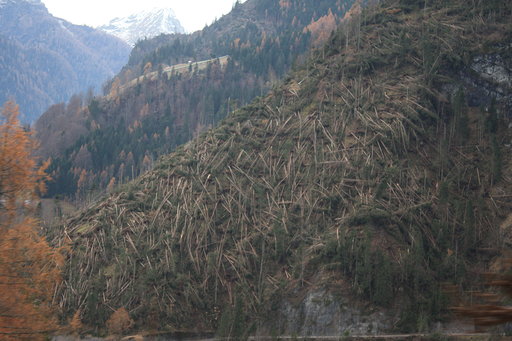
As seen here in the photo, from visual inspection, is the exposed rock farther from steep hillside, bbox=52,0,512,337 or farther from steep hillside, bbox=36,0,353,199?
steep hillside, bbox=36,0,353,199

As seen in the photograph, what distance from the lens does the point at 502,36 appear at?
4853 cm

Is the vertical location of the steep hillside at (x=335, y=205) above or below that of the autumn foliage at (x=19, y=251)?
below

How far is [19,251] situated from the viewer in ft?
38.5

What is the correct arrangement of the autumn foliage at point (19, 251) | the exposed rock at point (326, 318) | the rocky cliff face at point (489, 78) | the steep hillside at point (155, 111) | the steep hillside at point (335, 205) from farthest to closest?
1. the steep hillside at point (155, 111)
2. the rocky cliff face at point (489, 78)
3. the steep hillside at point (335, 205)
4. the exposed rock at point (326, 318)
5. the autumn foliage at point (19, 251)

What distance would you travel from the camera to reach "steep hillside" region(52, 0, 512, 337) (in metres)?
33.5

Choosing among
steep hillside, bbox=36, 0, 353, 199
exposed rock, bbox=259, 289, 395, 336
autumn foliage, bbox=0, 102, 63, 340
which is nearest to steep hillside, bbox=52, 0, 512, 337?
exposed rock, bbox=259, 289, 395, 336

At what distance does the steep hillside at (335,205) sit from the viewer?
3353 centimetres

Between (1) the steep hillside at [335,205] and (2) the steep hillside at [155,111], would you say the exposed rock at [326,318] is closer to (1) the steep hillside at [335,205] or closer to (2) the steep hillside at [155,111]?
(1) the steep hillside at [335,205]

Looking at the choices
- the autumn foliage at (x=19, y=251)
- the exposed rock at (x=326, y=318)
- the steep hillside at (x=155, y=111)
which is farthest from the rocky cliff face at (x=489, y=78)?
the steep hillside at (x=155, y=111)

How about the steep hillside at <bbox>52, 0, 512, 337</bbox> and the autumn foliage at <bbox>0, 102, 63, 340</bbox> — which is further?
the steep hillside at <bbox>52, 0, 512, 337</bbox>

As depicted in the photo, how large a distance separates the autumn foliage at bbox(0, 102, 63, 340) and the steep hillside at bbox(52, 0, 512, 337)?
2145 centimetres

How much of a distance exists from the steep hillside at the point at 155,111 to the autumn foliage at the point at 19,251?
83.7 meters

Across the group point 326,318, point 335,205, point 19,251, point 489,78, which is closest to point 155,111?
point 489,78

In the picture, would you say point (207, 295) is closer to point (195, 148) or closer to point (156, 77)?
point (195, 148)
